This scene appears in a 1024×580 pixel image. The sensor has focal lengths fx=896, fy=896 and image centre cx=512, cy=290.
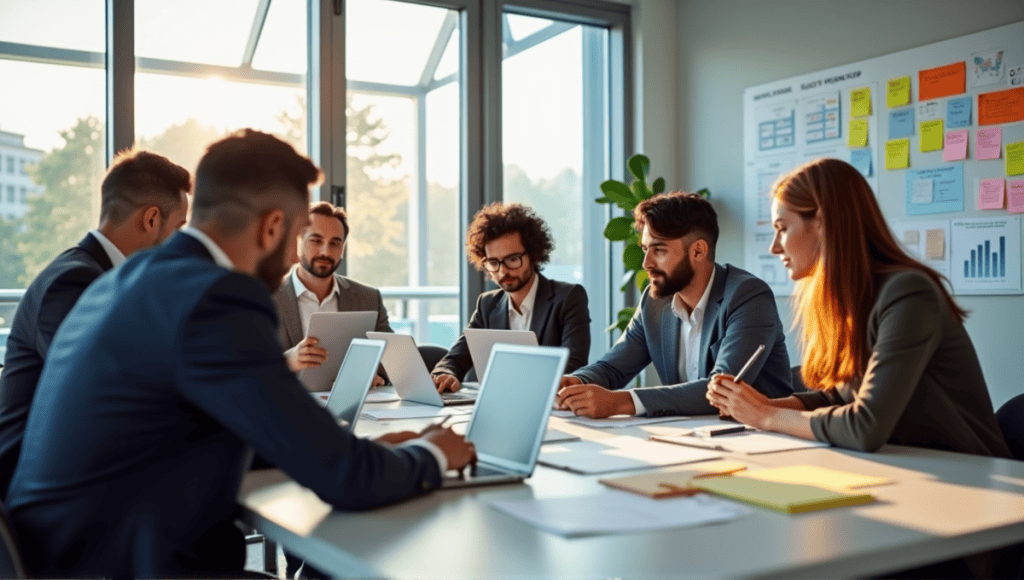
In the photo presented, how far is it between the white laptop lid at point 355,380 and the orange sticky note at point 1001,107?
2.82 metres

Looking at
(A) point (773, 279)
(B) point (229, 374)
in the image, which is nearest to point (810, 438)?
(B) point (229, 374)

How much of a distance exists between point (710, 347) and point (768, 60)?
2.40m

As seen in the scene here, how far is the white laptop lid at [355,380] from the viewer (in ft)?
6.57

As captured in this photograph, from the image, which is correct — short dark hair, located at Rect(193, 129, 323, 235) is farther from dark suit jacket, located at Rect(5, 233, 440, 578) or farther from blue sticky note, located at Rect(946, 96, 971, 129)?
blue sticky note, located at Rect(946, 96, 971, 129)

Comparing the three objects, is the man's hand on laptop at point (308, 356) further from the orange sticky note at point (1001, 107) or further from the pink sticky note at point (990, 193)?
the orange sticky note at point (1001, 107)

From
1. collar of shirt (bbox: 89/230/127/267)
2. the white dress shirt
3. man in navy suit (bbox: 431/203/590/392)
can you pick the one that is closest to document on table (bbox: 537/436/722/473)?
Answer: the white dress shirt

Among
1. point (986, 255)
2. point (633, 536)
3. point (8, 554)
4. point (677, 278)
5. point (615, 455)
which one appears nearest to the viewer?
point (633, 536)

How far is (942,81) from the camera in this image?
3807 mm

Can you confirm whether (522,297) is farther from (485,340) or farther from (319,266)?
(485,340)

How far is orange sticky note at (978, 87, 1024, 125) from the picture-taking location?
3.55 meters

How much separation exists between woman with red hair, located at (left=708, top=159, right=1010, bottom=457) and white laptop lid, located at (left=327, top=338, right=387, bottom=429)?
822 mm

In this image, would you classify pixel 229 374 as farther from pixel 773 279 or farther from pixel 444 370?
pixel 773 279

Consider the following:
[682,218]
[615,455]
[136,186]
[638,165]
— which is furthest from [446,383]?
[638,165]

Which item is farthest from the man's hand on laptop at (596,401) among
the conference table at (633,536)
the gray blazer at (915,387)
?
the conference table at (633,536)
